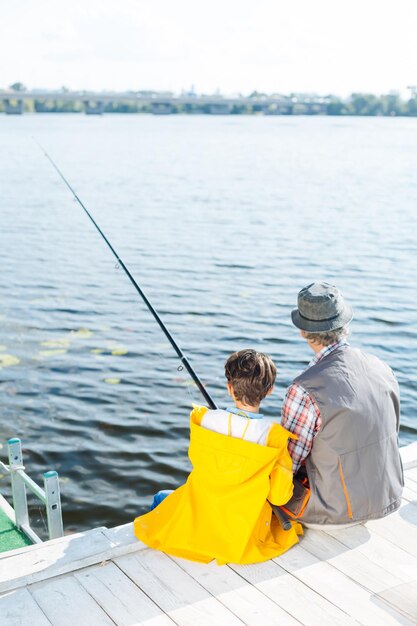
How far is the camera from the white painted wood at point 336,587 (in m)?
2.96

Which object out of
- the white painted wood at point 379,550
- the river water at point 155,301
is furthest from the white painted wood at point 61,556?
the river water at point 155,301

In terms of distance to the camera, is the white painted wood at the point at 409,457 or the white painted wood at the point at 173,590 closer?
the white painted wood at the point at 173,590

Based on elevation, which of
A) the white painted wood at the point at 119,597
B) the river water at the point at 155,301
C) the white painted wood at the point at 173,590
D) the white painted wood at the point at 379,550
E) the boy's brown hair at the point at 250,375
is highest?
the boy's brown hair at the point at 250,375

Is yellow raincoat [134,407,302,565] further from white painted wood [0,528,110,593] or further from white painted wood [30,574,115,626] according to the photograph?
white painted wood [30,574,115,626]

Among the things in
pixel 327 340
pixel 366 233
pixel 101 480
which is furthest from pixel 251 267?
pixel 327 340

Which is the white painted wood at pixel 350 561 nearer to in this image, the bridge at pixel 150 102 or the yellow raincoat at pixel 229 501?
the yellow raincoat at pixel 229 501

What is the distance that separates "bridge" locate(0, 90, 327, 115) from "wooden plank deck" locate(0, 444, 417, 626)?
243 ft

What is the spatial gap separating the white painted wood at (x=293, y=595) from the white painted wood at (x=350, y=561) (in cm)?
20

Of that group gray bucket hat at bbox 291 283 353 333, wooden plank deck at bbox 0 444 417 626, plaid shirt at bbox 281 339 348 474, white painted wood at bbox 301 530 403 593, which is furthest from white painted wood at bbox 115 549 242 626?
gray bucket hat at bbox 291 283 353 333

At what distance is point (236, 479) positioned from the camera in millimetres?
3201

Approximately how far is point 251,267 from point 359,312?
2.82 metres

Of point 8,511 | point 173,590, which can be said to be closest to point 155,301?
point 8,511

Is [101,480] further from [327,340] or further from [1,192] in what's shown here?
[1,192]

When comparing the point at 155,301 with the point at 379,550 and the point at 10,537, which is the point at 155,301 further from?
the point at 379,550
